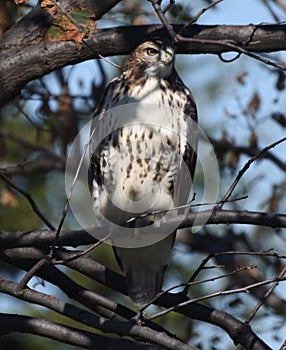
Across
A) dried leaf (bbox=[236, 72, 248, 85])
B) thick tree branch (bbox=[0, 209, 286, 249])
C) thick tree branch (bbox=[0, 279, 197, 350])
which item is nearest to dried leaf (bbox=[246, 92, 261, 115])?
dried leaf (bbox=[236, 72, 248, 85])

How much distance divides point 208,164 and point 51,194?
2.24m

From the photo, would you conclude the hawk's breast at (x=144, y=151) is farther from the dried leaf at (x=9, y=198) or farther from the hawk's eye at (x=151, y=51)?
the dried leaf at (x=9, y=198)

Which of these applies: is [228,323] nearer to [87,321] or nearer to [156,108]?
[87,321]

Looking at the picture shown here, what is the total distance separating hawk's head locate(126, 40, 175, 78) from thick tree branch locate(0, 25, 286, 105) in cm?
53

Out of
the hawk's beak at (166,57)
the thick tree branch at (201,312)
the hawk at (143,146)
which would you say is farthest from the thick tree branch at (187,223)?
the hawk's beak at (166,57)

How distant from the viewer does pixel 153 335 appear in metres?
3.38

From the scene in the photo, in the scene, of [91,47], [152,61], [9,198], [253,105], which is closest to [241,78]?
[253,105]

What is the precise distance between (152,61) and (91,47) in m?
0.83

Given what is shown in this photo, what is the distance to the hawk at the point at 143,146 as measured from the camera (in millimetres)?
4680

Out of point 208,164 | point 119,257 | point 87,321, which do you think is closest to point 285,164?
point 208,164

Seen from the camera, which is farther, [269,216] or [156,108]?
[156,108]

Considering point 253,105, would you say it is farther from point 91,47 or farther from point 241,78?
point 91,47

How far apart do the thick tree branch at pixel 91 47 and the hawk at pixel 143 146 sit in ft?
1.54

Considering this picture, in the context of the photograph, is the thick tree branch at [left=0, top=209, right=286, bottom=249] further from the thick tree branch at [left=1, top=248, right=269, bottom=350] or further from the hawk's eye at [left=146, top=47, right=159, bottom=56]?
the hawk's eye at [left=146, top=47, right=159, bottom=56]
